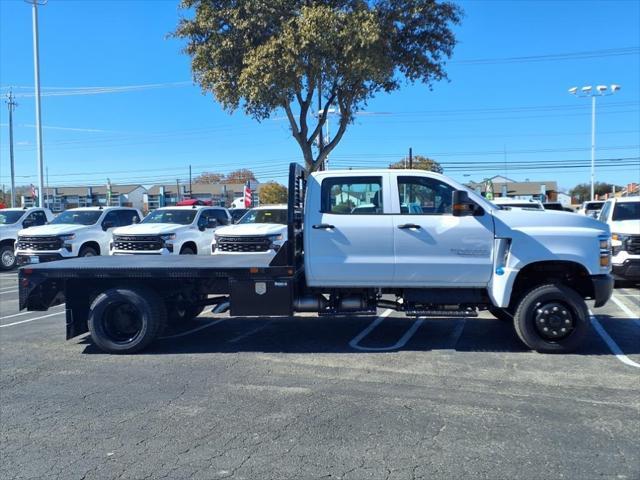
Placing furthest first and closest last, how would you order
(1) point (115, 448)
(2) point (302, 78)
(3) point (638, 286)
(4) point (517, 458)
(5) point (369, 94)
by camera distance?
(5) point (369, 94), (2) point (302, 78), (3) point (638, 286), (1) point (115, 448), (4) point (517, 458)

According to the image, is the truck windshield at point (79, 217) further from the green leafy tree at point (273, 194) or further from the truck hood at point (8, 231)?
the green leafy tree at point (273, 194)

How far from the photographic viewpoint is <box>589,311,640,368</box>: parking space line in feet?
20.8

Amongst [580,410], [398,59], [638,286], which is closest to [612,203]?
[638,286]

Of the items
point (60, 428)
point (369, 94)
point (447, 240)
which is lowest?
point (60, 428)

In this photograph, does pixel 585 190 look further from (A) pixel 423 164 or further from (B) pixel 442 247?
(B) pixel 442 247

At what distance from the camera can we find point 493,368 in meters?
6.17

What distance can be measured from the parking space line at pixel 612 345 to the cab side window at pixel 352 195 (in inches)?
133

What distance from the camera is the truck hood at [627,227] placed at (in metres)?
11.2

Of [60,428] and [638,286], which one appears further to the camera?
[638,286]

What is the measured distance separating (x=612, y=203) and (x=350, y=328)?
8.47 metres

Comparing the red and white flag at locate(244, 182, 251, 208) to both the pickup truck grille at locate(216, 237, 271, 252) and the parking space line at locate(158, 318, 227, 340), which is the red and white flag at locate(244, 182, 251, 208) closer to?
the pickup truck grille at locate(216, 237, 271, 252)

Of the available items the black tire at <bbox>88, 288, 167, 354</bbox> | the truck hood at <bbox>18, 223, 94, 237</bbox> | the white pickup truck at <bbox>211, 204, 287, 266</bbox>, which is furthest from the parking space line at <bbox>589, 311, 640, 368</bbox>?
the truck hood at <bbox>18, 223, 94, 237</bbox>

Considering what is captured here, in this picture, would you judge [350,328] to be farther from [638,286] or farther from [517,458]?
[638,286]

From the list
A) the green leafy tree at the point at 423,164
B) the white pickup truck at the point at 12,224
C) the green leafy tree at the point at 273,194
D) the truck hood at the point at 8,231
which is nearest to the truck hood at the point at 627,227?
the white pickup truck at the point at 12,224
